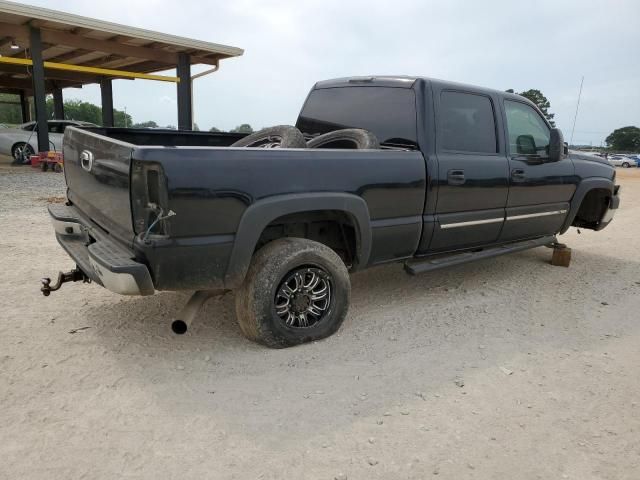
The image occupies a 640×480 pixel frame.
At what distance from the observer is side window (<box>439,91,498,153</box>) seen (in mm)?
4094

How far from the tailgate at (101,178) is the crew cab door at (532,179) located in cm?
329

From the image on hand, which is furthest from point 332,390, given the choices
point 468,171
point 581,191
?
point 581,191

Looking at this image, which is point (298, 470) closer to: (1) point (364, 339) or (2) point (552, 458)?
(2) point (552, 458)

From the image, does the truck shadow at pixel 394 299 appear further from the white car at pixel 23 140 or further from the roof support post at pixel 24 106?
the roof support post at pixel 24 106

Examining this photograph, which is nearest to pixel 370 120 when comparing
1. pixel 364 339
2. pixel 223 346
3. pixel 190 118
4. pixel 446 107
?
pixel 446 107

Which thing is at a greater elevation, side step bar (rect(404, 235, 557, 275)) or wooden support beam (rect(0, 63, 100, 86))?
wooden support beam (rect(0, 63, 100, 86))

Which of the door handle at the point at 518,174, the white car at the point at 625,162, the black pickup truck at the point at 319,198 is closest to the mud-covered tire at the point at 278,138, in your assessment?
the black pickup truck at the point at 319,198

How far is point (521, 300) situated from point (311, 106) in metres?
2.69

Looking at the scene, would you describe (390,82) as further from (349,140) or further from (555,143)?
(555,143)

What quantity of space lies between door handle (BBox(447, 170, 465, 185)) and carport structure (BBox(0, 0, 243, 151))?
1028 cm

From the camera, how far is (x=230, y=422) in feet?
8.25

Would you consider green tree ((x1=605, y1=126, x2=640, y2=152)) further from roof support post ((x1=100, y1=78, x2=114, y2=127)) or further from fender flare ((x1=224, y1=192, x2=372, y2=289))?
fender flare ((x1=224, y1=192, x2=372, y2=289))

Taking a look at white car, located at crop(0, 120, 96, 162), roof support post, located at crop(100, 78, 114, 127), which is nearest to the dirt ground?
white car, located at crop(0, 120, 96, 162)

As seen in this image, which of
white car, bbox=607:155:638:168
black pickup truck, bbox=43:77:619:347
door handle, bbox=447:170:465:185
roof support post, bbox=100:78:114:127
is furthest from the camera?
white car, bbox=607:155:638:168
